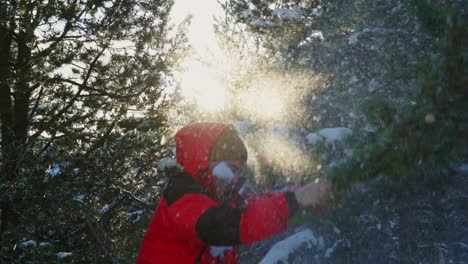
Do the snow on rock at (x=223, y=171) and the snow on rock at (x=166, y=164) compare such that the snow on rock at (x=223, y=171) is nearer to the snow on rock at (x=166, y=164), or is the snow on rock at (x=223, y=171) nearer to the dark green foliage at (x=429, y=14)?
the dark green foliage at (x=429, y=14)

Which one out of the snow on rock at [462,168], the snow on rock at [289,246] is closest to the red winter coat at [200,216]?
the snow on rock at [289,246]

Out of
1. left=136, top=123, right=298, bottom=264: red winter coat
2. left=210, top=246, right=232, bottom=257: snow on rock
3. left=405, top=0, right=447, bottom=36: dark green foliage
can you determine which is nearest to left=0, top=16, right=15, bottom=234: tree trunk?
left=136, top=123, right=298, bottom=264: red winter coat

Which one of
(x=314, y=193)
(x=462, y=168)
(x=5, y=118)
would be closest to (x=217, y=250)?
→ (x=314, y=193)

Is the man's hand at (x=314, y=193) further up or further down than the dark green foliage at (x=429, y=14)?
further down

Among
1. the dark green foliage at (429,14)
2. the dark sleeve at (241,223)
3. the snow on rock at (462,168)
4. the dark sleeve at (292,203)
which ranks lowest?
the snow on rock at (462,168)

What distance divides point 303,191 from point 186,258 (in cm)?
78

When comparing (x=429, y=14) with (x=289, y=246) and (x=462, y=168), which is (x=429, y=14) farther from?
(x=289, y=246)

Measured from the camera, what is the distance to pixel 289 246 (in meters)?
4.65

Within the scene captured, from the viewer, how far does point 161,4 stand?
7.94 metres

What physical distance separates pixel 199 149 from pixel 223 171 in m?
0.18

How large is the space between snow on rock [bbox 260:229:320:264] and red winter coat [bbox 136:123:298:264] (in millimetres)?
1986

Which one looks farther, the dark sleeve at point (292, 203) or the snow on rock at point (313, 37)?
the snow on rock at point (313, 37)

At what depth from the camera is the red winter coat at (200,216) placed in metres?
2.19

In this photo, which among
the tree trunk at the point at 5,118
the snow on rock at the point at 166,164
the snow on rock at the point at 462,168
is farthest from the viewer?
the snow on rock at the point at 166,164
